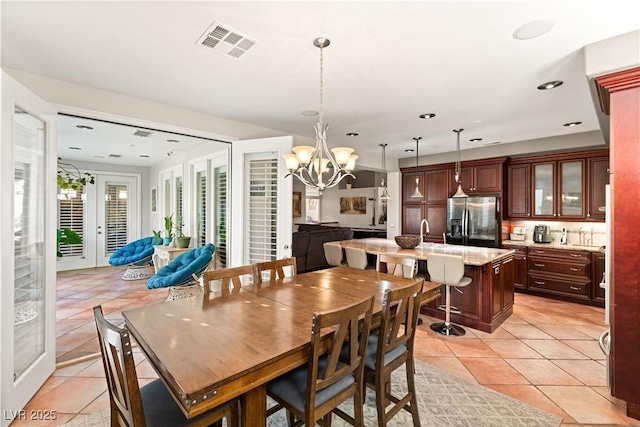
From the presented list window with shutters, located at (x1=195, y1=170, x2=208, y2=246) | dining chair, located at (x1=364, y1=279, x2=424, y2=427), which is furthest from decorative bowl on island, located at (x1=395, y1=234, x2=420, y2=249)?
window with shutters, located at (x1=195, y1=170, x2=208, y2=246)

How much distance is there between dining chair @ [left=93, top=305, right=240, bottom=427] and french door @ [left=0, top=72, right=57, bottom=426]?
112 cm

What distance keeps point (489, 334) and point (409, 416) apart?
1.88m

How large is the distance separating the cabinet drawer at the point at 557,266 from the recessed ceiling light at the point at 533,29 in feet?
13.1

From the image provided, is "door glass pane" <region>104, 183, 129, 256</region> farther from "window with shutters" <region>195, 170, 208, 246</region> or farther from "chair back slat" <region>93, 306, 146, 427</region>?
"chair back slat" <region>93, 306, 146, 427</region>

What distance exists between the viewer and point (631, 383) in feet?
6.80

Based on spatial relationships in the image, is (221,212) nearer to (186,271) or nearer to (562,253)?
(186,271)

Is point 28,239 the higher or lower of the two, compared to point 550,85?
lower

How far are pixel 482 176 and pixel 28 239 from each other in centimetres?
627

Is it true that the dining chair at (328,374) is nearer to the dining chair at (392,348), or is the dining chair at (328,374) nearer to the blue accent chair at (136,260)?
the dining chair at (392,348)

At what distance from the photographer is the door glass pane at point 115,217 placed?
748cm

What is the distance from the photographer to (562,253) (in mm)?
4656

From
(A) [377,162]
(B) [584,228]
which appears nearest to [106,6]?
(A) [377,162]

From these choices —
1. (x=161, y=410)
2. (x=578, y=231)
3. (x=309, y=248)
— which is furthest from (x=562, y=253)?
(x=161, y=410)

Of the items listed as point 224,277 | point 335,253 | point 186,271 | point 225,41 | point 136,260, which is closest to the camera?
point 225,41
